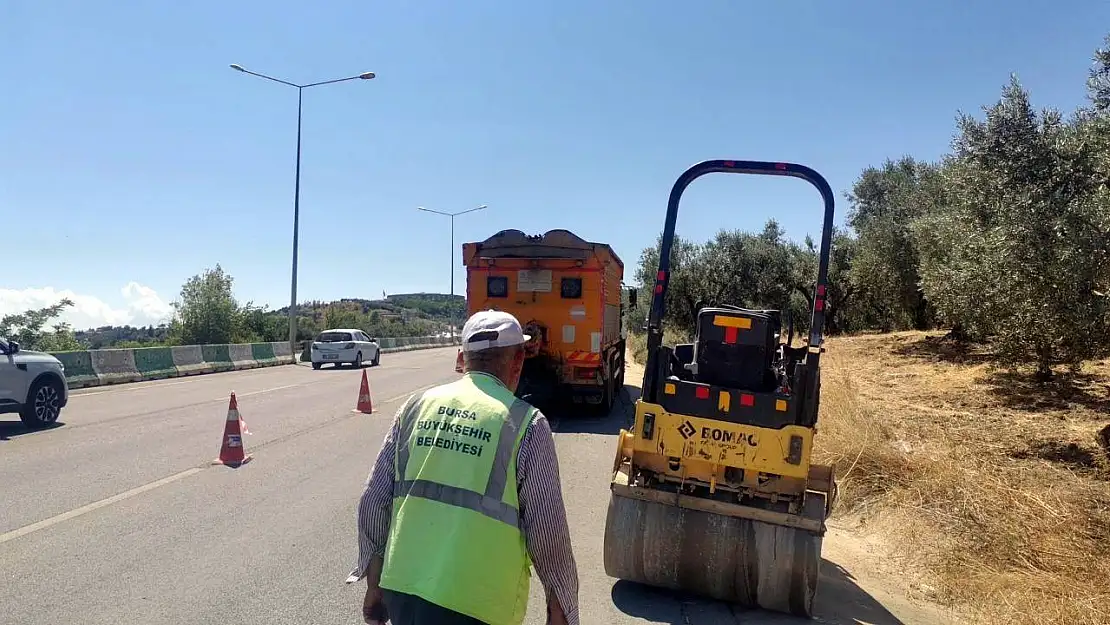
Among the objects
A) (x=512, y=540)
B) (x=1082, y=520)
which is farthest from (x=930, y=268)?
(x=512, y=540)

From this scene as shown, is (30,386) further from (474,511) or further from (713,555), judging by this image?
(474,511)

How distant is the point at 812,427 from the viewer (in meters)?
4.92

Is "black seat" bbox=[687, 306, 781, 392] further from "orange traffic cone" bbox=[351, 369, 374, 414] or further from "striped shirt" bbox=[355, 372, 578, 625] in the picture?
"orange traffic cone" bbox=[351, 369, 374, 414]

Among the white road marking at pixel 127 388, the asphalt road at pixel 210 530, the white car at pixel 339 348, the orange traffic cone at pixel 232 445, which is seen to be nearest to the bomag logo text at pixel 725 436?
the asphalt road at pixel 210 530

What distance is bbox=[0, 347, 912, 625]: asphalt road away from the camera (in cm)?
472

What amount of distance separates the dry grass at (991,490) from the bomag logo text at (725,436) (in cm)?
187

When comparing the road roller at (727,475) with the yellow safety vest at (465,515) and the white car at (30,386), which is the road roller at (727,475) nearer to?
the yellow safety vest at (465,515)

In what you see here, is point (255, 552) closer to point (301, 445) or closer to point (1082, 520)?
point (301, 445)

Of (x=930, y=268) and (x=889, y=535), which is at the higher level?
(x=930, y=268)

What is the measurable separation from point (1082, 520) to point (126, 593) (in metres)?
6.98

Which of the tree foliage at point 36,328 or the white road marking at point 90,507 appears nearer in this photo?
the white road marking at point 90,507

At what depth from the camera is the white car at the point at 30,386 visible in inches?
441

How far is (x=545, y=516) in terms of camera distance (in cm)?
224

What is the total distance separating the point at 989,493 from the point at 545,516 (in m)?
5.97
